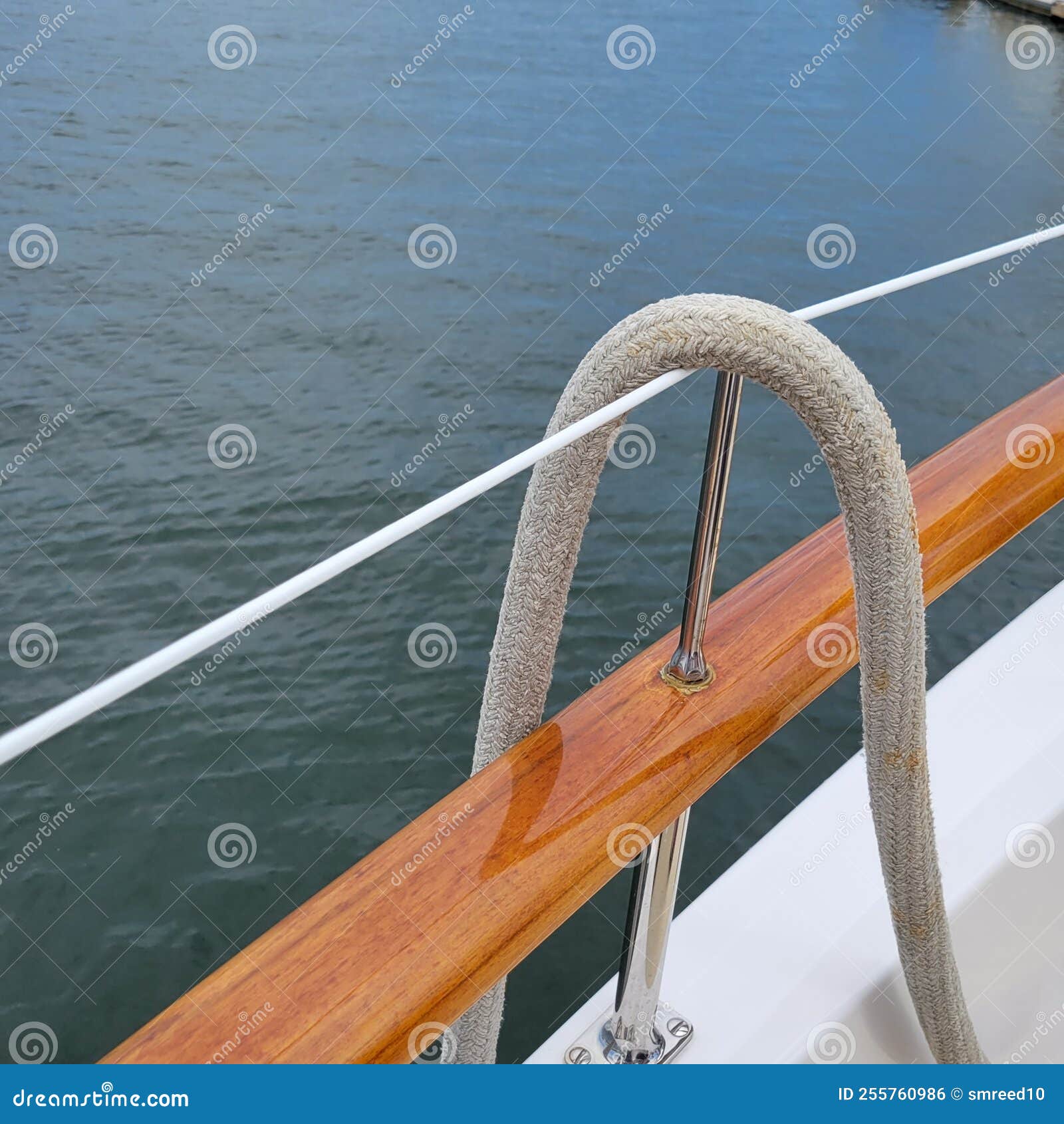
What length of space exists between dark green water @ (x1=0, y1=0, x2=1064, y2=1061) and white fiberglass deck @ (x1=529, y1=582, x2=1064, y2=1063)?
185cm

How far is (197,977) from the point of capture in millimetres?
2984

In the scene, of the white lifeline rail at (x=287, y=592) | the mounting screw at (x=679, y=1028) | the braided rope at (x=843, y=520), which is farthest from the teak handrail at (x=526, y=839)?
the mounting screw at (x=679, y=1028)

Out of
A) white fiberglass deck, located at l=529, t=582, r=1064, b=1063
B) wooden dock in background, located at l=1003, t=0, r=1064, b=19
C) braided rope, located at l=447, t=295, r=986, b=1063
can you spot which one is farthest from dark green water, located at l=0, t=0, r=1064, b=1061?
wooden dock in background, located at l=1003, t=0, r=1064, b=19

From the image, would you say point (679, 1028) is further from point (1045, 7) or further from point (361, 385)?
point (1045, 7)

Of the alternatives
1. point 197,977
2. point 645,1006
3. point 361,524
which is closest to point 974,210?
point 361,524

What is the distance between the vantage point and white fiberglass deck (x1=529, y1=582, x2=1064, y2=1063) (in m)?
1.10

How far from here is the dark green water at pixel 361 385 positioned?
11.0 feet

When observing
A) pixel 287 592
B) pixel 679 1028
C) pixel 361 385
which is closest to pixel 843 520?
pixel 287 592

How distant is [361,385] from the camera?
4.96 metres

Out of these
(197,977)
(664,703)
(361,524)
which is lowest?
(197,977)

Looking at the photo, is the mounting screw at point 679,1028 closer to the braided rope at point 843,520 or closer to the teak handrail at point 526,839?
the braided rope at point 843,520

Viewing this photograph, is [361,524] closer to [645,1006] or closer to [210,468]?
[210,468]

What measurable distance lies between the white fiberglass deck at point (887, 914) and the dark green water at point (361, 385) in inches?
72.7
